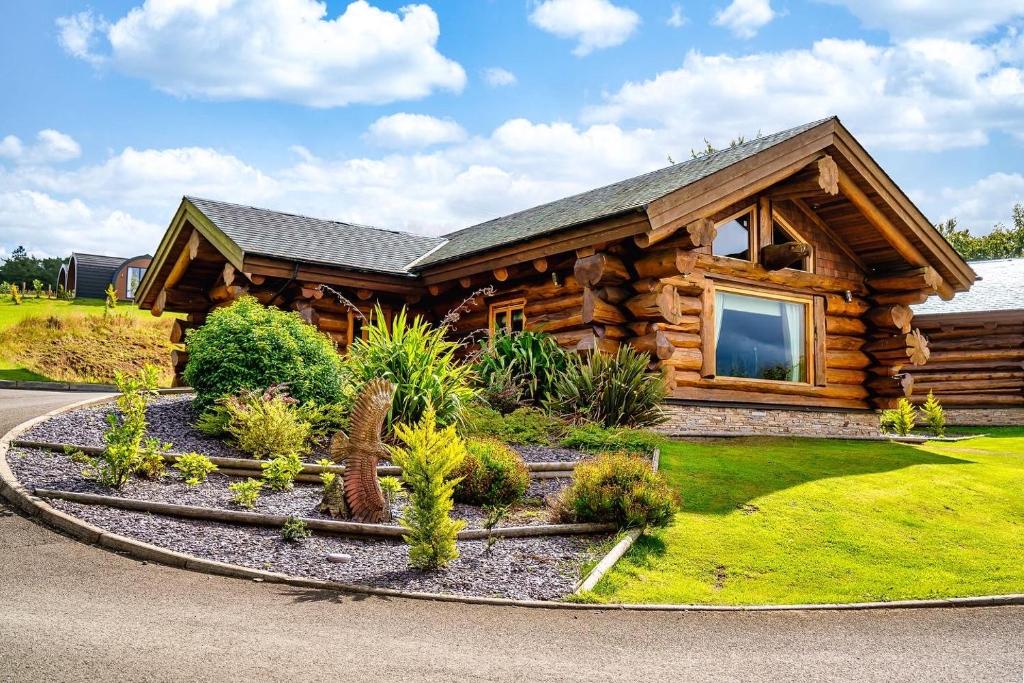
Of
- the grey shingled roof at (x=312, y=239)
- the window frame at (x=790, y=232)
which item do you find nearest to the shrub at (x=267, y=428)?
the grey shingled roof at (x=312, y=239)

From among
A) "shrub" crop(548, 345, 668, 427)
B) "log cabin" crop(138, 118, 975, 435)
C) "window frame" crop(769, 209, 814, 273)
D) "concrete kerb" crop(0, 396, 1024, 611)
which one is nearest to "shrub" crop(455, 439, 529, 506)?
"concrete kerb" crop(0, 396, 1024, 611)

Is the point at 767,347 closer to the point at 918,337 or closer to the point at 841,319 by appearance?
the point at 841,319

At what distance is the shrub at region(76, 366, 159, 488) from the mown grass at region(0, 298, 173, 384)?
16.7m

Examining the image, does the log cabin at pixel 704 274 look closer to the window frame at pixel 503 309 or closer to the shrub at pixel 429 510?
the window frame at pixel 503 309

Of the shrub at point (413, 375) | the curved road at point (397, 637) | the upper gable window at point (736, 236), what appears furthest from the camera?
the upper gable window at point (736, 236)

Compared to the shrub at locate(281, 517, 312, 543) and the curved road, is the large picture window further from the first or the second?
the shrub at locate(281, 517, 312, 543)

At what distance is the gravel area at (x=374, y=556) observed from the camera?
6.78 meters

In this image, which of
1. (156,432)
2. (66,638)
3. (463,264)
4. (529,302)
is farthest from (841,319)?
(66,638)

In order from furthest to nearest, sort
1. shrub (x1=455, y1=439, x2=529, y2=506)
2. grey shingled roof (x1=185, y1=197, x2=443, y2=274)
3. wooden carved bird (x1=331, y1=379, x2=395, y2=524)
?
1. grey shingled roof (x1=185, y1=197, x2=443, y2=274)
2. shrub (x1=455, y1=439, x2=529, y2=506)
3. wooden carved bird (x1=331, y1=379, x2=395, y2=524)

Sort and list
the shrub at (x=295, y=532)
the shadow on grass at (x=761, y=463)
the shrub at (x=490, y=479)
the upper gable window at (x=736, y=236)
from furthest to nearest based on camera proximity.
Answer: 1. the upper gable window at (x=736, y=236)
2. the shadow on grass at (x=761, y=463)
3. the shrub at (x=490, y=479)
4. the shrub at (x=295, y=532)

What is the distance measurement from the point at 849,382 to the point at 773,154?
5.36m

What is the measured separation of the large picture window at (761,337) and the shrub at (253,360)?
272 inches

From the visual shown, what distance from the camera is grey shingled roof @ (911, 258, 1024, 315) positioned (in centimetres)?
2211

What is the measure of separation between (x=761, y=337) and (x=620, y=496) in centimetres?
827
